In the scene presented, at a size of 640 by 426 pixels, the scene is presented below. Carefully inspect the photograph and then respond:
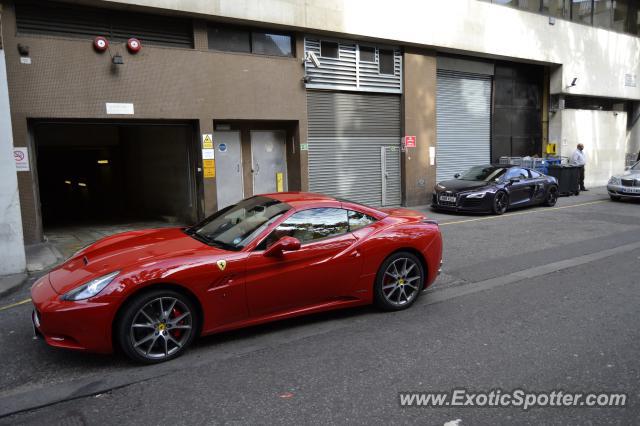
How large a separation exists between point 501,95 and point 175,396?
18151 mm

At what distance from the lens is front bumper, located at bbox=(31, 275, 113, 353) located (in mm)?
3797

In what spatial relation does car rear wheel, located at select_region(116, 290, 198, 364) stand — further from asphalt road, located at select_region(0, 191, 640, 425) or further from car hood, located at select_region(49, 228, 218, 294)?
car hood, located at select_region(49, 228, 218, 294)

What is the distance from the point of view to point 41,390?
3.67 m

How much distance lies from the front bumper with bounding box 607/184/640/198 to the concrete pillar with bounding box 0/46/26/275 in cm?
Answer: 1621

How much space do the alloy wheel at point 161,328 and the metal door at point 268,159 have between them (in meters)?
8.98

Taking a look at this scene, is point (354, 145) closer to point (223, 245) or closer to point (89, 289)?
point (223, 245)

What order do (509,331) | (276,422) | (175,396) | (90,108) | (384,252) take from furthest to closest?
(90,108) → (384,252) → (509,331) → (175,396) → (276,422)

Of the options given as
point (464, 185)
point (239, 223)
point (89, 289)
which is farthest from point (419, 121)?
point (89, 289)

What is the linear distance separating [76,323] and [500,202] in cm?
1193

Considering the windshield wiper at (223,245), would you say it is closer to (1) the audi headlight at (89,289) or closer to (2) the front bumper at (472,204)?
(1) the audi headlight at (89,289)

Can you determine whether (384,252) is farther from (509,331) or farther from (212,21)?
(212,21)

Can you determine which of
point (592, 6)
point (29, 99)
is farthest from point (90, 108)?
point (592, 6)

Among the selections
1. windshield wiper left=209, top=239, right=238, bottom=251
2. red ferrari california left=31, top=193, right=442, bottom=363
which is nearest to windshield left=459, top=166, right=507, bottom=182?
red ferrari california left=31, top=193, right=442, bottom=363

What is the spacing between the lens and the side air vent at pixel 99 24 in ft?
31.6
